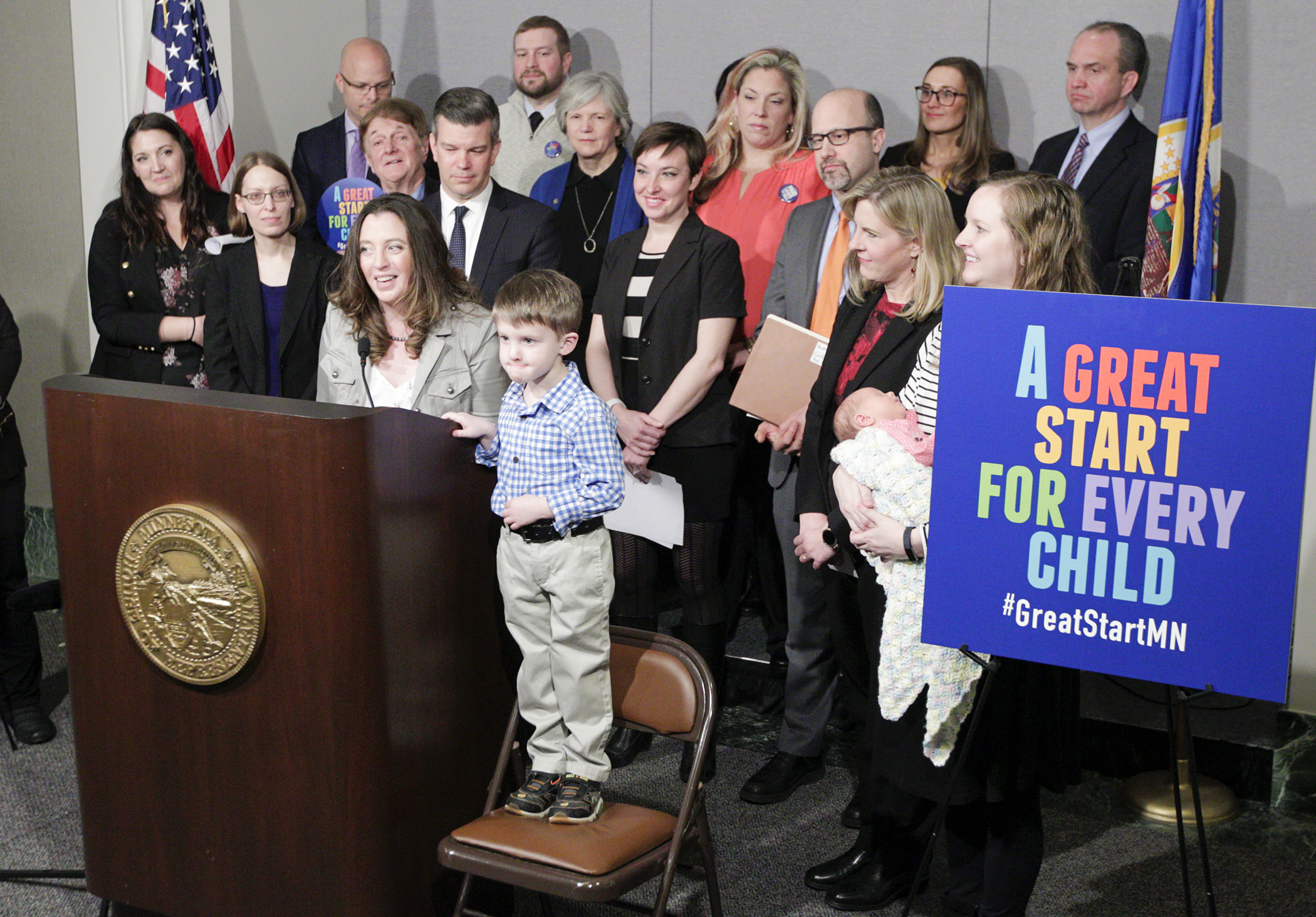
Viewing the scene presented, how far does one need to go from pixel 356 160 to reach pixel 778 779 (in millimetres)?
2882

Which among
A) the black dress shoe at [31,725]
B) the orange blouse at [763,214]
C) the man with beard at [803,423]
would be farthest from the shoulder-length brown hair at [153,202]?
the man with beard at [803,423]

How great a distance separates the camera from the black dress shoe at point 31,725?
13.0ft

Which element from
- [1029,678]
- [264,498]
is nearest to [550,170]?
[264,498]

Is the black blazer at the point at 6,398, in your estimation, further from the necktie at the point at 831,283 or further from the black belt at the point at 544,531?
the necktie at the point at 831,283

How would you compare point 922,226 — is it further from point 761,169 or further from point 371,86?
point 371,86

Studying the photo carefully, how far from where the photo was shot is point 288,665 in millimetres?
2291

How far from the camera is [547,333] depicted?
2.44 m

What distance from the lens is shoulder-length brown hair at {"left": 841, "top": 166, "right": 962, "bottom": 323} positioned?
2641 millimetres

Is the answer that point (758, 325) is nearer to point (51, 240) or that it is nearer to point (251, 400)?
point (251, 400)

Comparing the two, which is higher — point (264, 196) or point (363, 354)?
point (264, 196)

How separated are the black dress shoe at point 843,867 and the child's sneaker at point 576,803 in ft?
2.69

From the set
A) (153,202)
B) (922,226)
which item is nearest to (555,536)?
(922,226)

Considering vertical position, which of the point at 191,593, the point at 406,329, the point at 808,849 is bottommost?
the point at 808,849

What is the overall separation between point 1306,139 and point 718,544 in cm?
232
